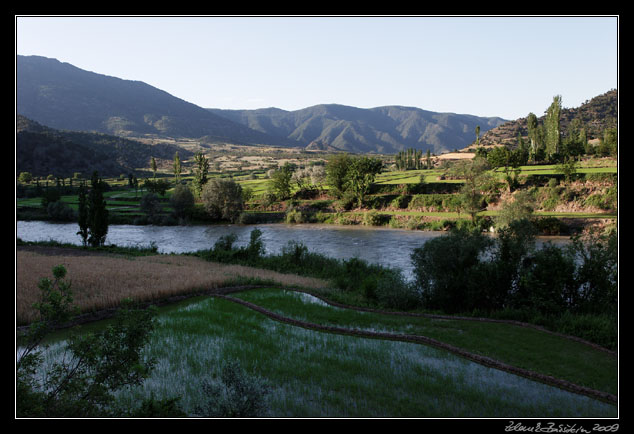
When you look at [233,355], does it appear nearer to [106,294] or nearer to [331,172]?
[106,294]

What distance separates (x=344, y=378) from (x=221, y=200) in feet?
210

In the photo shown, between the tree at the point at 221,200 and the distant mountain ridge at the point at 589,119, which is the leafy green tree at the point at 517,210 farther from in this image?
the distant mountain ridge at the point at 589,119

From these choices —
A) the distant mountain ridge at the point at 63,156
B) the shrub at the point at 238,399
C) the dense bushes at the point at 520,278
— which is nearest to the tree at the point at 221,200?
the distant mountain ridge at the point at 63,156

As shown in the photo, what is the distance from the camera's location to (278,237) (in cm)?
5500

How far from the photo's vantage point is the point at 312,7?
5.12 m

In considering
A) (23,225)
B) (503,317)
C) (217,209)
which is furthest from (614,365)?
(23,225)

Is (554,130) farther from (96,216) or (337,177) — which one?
(96,216)

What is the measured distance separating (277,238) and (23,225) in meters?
42.4

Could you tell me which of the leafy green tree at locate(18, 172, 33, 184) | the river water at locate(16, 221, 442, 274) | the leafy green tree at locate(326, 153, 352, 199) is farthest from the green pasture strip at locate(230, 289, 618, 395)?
the leafy green tree at locate(18, 172, 33, 184)

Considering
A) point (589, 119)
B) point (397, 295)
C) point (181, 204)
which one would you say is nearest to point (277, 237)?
point (181, 204)

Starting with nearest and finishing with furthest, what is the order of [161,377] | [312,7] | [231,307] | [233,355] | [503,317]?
[312,7]
[161,377]
[233,355]
[503,317]
[231,307]

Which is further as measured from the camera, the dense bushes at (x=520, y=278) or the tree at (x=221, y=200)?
the tree at (x=221, y=200)

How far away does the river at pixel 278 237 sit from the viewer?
4372 centimetres

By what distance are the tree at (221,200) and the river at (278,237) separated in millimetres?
3923
